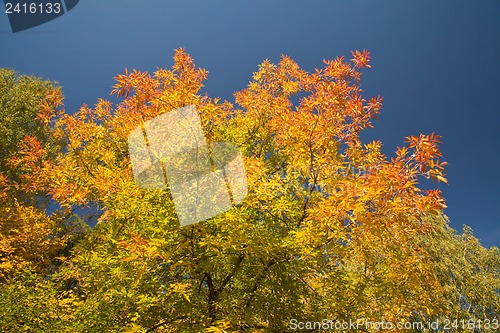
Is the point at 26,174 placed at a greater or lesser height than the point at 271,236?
greater

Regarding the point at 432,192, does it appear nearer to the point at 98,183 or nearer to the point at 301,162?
the point at 301,162

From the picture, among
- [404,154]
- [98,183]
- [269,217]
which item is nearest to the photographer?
[404,154]

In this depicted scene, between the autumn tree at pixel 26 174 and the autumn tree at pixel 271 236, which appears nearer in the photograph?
the autumn tree at pixel 271 236

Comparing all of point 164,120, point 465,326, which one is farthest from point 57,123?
point 465,326

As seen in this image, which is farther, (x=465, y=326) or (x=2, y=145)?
(x=2, y=145)

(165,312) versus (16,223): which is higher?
(16,223)

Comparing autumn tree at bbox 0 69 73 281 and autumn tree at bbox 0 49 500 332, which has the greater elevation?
autumn tree at bbox 0 69 73 281

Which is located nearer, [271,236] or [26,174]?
[271,236]

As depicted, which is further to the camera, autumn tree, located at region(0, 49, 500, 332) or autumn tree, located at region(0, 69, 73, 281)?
autumn tree, located at region(0, 69, 73, 281)

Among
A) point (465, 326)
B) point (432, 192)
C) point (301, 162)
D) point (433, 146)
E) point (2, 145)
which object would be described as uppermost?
point (2, 145)

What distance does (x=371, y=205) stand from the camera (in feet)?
12.3

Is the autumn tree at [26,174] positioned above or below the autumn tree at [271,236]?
above

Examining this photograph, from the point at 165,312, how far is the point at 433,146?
14.4 ft

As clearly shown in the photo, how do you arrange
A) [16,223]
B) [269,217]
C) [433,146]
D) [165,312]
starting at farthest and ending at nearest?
[16,223], [269,217], [165,312], [433,146]
